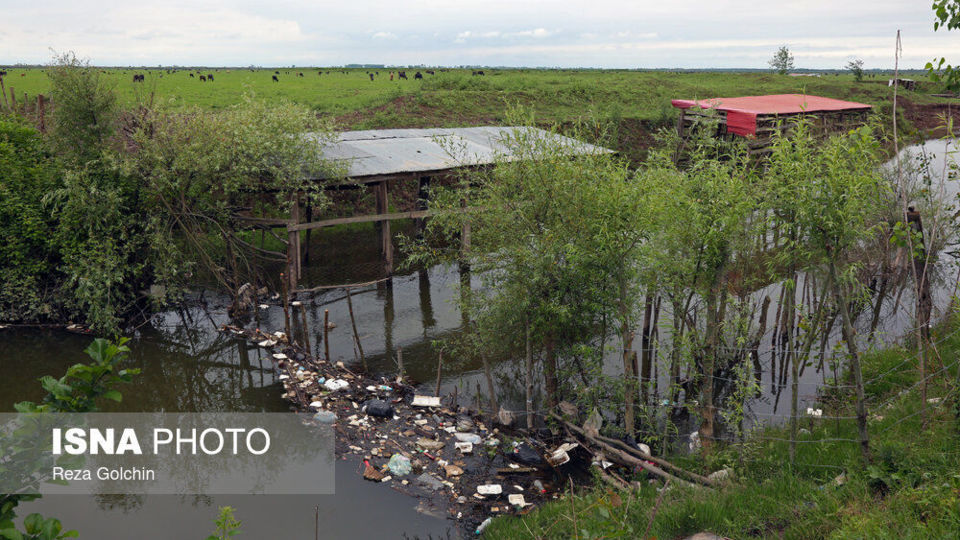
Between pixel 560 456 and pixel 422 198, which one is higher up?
pixel 422 198

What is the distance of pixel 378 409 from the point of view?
10.5m

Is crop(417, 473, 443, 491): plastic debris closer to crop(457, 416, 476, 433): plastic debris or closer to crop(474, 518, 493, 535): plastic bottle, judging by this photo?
crop(474, 518, 493, 535): plastic bottle

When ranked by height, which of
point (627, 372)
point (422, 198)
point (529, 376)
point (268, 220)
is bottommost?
point (529, 376)

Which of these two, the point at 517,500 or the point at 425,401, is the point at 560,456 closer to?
the point at 517,500

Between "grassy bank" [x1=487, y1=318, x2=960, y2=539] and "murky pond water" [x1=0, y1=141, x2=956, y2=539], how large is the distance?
1.11 m

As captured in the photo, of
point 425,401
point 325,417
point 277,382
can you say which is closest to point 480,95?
point 277,382

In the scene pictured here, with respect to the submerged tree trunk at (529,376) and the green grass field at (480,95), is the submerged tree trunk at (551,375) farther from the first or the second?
the green grass field at (480,95)

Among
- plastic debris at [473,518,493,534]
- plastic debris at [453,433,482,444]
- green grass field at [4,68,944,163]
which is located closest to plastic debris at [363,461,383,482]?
plastic debris at [453,433,482,444]

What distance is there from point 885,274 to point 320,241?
1468 centimetres

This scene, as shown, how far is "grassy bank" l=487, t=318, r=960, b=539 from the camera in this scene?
543 centimetres

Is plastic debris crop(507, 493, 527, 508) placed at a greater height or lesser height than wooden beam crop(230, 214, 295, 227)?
lesser

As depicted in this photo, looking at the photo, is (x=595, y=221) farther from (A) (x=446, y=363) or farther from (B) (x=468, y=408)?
(A) (x=446, y=363)

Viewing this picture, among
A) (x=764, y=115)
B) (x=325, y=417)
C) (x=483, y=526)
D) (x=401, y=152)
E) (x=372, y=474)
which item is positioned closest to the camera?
(x=483, y=526)
